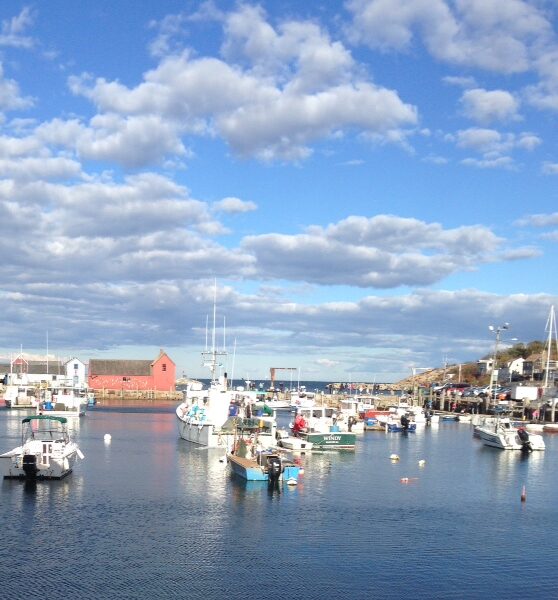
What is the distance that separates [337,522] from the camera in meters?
38.6

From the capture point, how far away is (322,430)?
74125 mm

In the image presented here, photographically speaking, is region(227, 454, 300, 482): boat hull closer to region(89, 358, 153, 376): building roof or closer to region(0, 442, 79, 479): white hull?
region(0, 442, 79, 479): white hull

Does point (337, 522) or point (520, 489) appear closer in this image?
point (337, 522)

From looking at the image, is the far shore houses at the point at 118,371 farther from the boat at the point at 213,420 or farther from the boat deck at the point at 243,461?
the boat deck at the point at 243,461

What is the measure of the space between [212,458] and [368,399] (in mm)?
70801

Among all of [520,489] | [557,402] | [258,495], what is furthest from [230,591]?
[557,402]

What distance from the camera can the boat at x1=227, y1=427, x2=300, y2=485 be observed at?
47.9 metres

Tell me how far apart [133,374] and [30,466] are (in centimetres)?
13129

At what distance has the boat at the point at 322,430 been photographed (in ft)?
233

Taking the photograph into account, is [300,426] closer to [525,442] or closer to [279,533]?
[525,442]

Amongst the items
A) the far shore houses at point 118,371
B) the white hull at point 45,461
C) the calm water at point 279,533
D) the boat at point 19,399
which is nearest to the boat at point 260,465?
A: the calm water at point 279,533

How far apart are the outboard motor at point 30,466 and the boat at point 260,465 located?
42.1 ft

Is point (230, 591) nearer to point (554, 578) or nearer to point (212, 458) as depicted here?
point (554, 578)

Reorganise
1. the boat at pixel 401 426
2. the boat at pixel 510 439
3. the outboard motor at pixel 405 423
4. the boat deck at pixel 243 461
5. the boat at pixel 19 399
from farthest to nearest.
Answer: the boat at pixel 19 399 < the boat at pixel 401 426 < the outboard motor at pixel 405 423 < the boat at pixel 510 439 < the boat deck at pixel 243 461
